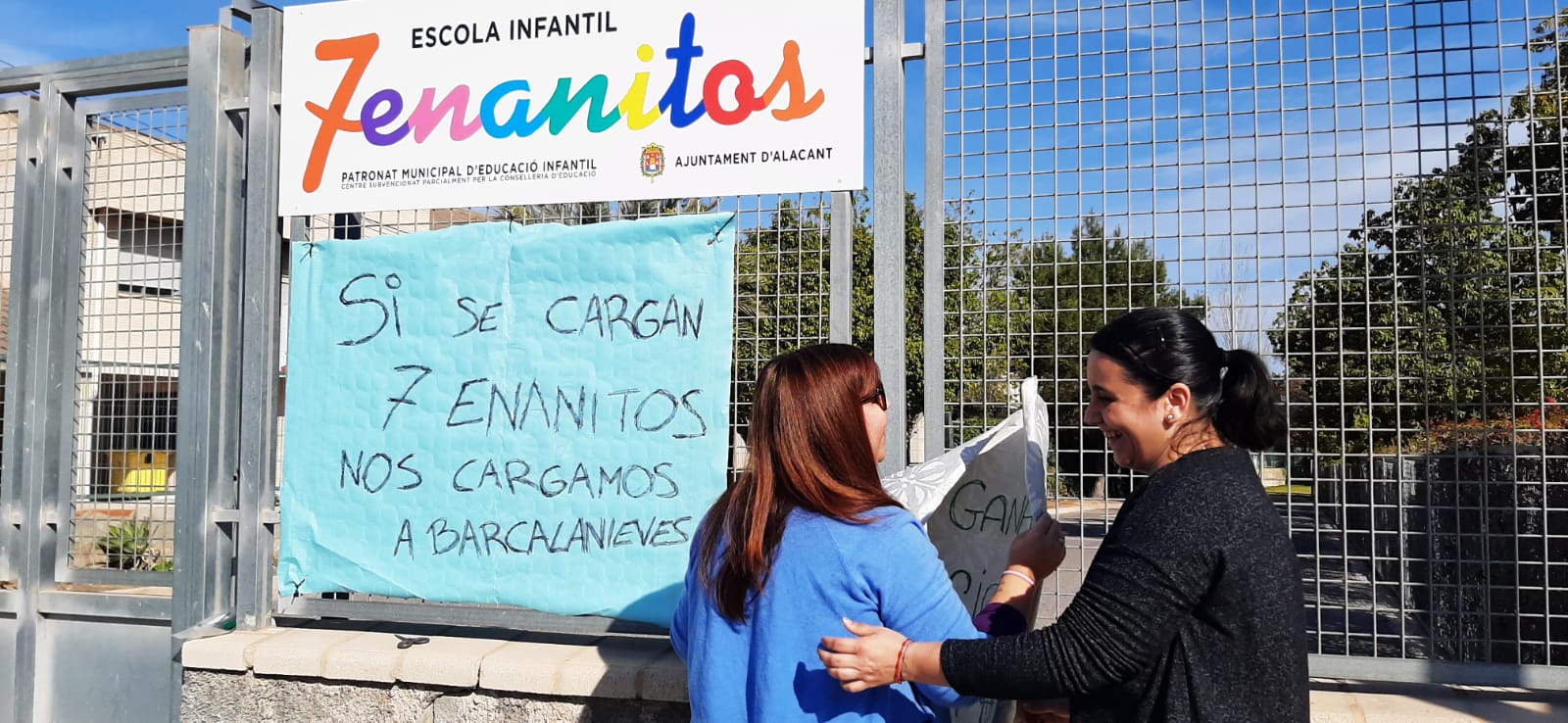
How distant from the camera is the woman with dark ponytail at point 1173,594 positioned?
1.89 m

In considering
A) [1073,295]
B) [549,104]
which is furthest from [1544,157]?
[549,104]

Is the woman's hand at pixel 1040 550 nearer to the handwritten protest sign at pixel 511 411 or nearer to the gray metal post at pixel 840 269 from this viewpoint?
the gray metal post at pixel 840 269

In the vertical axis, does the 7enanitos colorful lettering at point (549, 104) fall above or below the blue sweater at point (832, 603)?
above

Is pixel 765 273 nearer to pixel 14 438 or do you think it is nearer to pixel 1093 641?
pixel 1093 641

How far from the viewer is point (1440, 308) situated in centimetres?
310

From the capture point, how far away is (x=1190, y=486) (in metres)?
1.94

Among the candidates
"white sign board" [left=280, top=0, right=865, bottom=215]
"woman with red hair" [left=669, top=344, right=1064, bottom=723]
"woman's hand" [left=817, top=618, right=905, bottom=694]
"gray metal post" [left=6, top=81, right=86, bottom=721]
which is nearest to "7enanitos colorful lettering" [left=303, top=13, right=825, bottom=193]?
"white sign board" [left=280, top=0, right=865, bottom=215]

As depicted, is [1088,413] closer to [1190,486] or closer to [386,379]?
[1190,486]

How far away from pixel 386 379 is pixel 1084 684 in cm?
284

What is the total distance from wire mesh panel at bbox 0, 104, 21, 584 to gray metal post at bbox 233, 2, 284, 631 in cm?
131

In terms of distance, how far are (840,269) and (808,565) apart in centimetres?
160

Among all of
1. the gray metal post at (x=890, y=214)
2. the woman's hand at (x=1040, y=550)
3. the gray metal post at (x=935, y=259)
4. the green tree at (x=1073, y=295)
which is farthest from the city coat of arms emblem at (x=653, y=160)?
the woman's hand at (x=1040, y=550)

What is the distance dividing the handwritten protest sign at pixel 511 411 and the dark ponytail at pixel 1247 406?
70.7 inches

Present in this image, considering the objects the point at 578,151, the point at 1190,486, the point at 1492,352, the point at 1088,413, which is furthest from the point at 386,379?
the point at 1492,352
